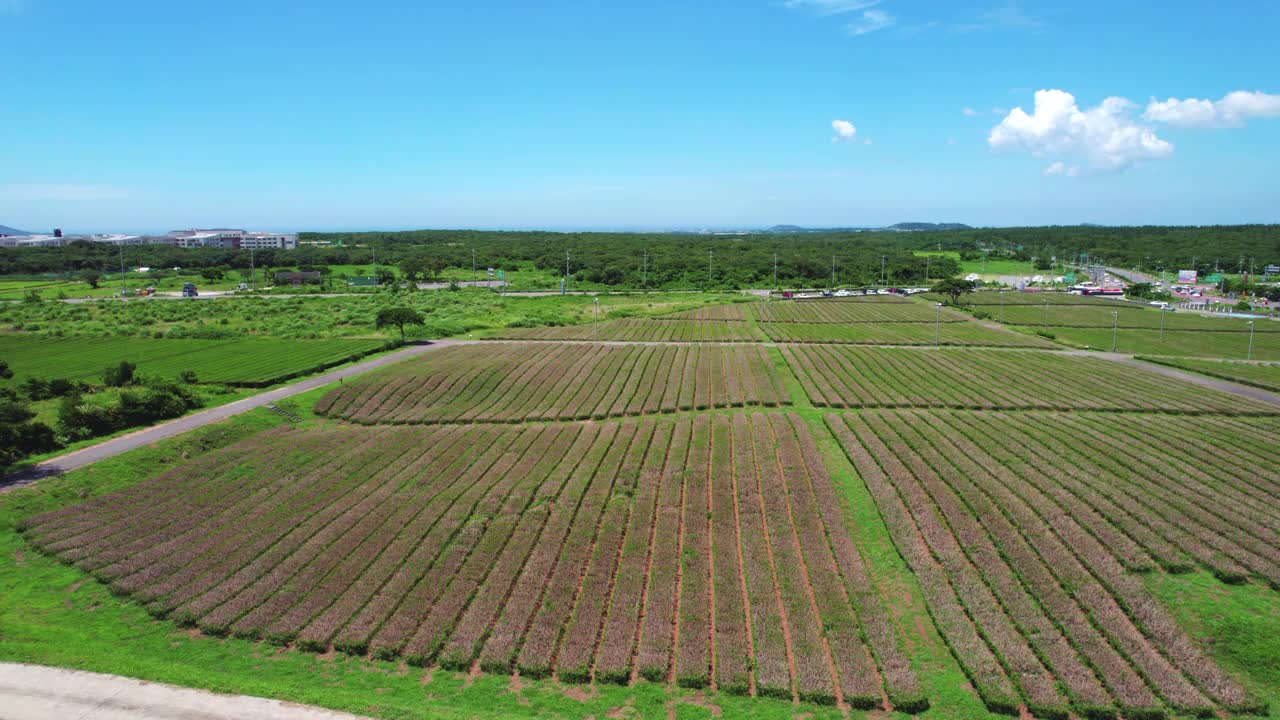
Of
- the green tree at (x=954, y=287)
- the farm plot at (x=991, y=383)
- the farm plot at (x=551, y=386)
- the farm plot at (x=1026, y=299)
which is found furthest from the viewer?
the green tree at (x=954, y=287)

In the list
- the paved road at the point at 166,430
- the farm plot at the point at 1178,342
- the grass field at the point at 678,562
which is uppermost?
the farm plot at the point at 1178,342

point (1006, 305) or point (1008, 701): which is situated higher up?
point (1006, 305)

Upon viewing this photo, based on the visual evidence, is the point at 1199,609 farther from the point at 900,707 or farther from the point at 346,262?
the point at 346,262

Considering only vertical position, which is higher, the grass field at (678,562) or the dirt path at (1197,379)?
the dirt path at (1197,379)

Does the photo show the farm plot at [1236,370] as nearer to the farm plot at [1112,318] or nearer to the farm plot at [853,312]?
the farm plot at [1112,318]

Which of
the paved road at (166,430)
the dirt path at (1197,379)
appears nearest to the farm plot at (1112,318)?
the dirt path at (1197,379)

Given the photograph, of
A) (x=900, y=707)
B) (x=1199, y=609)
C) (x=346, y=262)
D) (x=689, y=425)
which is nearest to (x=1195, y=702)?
(x=1199, y=609)
